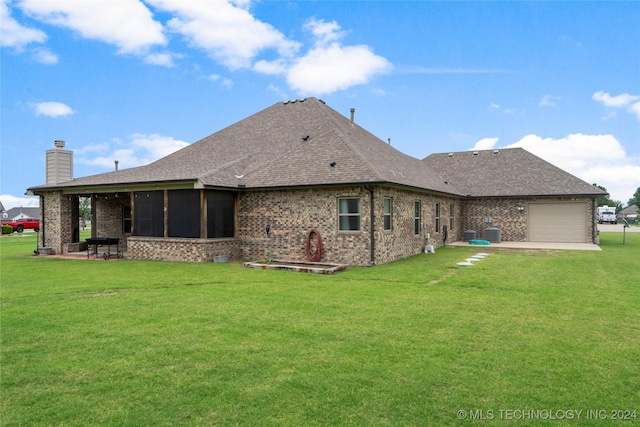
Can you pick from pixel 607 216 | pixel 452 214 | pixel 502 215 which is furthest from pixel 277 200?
pixel 607 216

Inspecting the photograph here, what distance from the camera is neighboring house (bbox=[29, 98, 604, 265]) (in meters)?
13.6

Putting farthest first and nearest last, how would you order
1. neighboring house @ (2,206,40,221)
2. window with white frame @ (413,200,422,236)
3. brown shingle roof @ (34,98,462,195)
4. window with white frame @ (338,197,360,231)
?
neighboring house @ (2,206,40,221)
window with white frame @ (413,200,422,236)
brown shingle roof @ (34,98,462,195)
window with white frame @ (338,197,360,231)

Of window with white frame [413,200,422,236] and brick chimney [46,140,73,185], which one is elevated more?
brick chimney [46,140,73,185]

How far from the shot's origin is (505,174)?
82.2 ft

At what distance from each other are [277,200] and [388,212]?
4.05 meters

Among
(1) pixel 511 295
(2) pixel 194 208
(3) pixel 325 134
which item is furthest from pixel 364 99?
(1) pixel 511 295

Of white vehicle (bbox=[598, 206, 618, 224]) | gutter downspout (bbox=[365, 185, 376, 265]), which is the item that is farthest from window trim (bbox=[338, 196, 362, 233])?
white vehicle (bbox=[598, 206, 618, 224])

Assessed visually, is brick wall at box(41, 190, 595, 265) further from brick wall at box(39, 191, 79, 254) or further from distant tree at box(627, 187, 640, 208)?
distant tree at box(627, 187, 640, 208)

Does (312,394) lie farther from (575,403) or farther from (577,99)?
(577,99)

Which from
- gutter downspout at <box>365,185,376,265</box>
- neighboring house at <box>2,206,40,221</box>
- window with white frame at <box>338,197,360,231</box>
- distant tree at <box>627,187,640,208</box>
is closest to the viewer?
gutter downspout at <box>365,185,376,265</box>

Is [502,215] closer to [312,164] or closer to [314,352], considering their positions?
[312,164]

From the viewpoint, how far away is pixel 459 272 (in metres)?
11.3

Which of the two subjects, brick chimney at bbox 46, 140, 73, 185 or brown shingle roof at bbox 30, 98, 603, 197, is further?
brick chimney at bbox 46, 140, 73, 185

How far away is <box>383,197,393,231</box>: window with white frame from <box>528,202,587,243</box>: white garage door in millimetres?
13119
